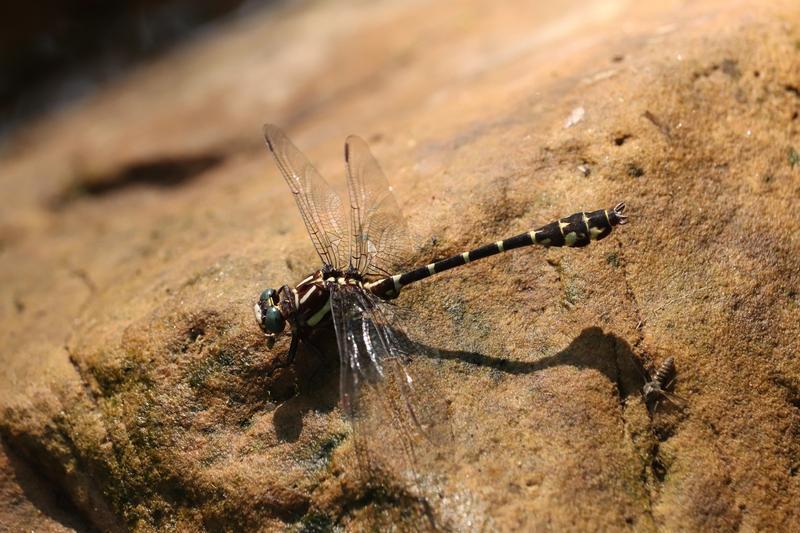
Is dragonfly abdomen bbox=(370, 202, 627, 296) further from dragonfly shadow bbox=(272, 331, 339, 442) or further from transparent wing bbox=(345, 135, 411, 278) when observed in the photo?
dragonfly shadow bbox=(272, 331, 339, 442)

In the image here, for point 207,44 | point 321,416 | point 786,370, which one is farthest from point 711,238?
point 207,44

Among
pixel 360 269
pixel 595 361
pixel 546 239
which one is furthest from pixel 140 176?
pixel 595 361

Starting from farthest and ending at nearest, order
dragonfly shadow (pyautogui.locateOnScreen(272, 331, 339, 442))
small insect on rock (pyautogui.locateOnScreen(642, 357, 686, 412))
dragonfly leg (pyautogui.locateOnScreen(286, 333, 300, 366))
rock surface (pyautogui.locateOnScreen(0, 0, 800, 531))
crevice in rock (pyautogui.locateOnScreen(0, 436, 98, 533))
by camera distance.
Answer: crevice in rock (pyautogui.locateOnScreen(0, 436, 98, 533)) < dragonfly leg (pyautogui.locateOnScreen(286, 333, 300, 366)) < dragonfly shadow (pyautogui.locateOnScreen(272, 331, 339, 442)) < small insect on rock (pyautogui.locateOnScreen(642, 357, 686, 412)) < rock surface (pyautogui.locateOnScreen(0, 0, 800, 531))

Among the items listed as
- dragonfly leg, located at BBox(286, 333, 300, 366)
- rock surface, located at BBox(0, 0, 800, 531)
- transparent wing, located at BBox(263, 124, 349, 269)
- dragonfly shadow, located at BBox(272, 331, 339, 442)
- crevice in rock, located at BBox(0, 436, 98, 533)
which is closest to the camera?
rock surface, located at BBox(0, 0, 800, 531)

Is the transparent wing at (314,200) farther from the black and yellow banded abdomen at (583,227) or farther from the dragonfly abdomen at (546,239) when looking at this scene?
the black and yellow banded abdomen at (583,227)

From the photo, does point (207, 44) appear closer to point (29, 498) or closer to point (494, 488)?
point (29, 498)

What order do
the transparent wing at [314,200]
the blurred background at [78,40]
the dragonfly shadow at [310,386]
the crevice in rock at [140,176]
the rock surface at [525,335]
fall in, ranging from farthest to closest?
the blurred background at [78,40], the crevice in rock at [140,176], the transparent wing at [314,200], the dragonfly shadow at [310,386], the rock surface at [525,335]

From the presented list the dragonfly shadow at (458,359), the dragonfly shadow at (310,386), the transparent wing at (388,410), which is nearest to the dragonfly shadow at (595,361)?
the dragonfly shadow at (458,359)

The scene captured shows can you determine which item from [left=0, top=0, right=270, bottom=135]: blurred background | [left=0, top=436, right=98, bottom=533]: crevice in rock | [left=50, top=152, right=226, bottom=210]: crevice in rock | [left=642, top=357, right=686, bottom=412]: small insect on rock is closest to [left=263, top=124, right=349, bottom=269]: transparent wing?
[left=642, top=357, right=686, bottom=412]: small insect on rock
